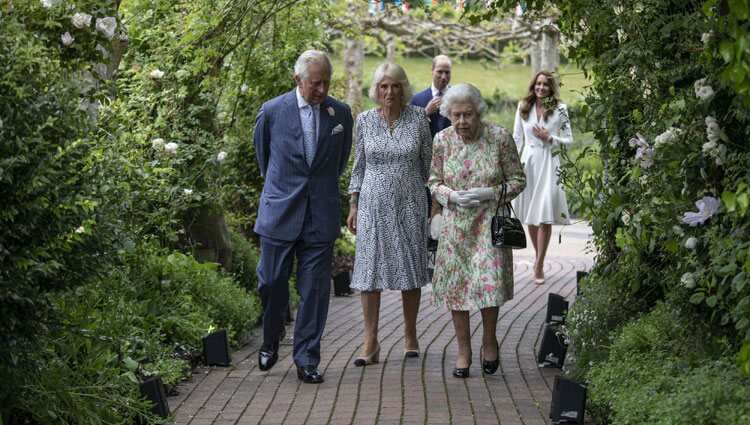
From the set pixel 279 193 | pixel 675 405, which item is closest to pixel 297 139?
pixel 279 193

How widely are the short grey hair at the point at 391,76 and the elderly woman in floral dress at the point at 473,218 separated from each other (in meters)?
0.40

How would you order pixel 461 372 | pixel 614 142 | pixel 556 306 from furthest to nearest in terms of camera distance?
pixel 556 306 → pixel 461 372 → pixel 614 142

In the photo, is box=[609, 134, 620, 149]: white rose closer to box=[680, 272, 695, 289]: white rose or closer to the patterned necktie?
box=[680, 272, 695, 289]: white rose

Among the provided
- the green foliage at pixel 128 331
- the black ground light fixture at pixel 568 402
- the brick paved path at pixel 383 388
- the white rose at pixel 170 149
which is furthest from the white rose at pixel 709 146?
the white rose at pixel 170 149

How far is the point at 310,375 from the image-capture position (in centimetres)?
730

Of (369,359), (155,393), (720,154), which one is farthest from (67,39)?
(369,359)

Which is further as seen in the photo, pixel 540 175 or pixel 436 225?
pixel 540 175

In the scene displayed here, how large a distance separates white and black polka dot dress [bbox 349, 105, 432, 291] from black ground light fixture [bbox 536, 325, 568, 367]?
0.89m

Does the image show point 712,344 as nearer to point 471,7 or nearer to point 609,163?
point 609,163

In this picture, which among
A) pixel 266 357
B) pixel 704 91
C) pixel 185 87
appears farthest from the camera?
pixel 185 87

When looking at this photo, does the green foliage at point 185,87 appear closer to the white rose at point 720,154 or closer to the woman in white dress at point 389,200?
the woman in white dress at point 389,200

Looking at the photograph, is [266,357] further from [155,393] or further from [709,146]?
[709,146]

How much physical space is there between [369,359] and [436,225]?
0.97 m

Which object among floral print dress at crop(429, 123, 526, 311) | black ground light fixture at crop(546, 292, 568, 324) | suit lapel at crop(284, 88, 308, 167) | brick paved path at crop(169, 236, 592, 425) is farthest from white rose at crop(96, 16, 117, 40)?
black ground light fixture at crop(546, 292, 568, 324)
